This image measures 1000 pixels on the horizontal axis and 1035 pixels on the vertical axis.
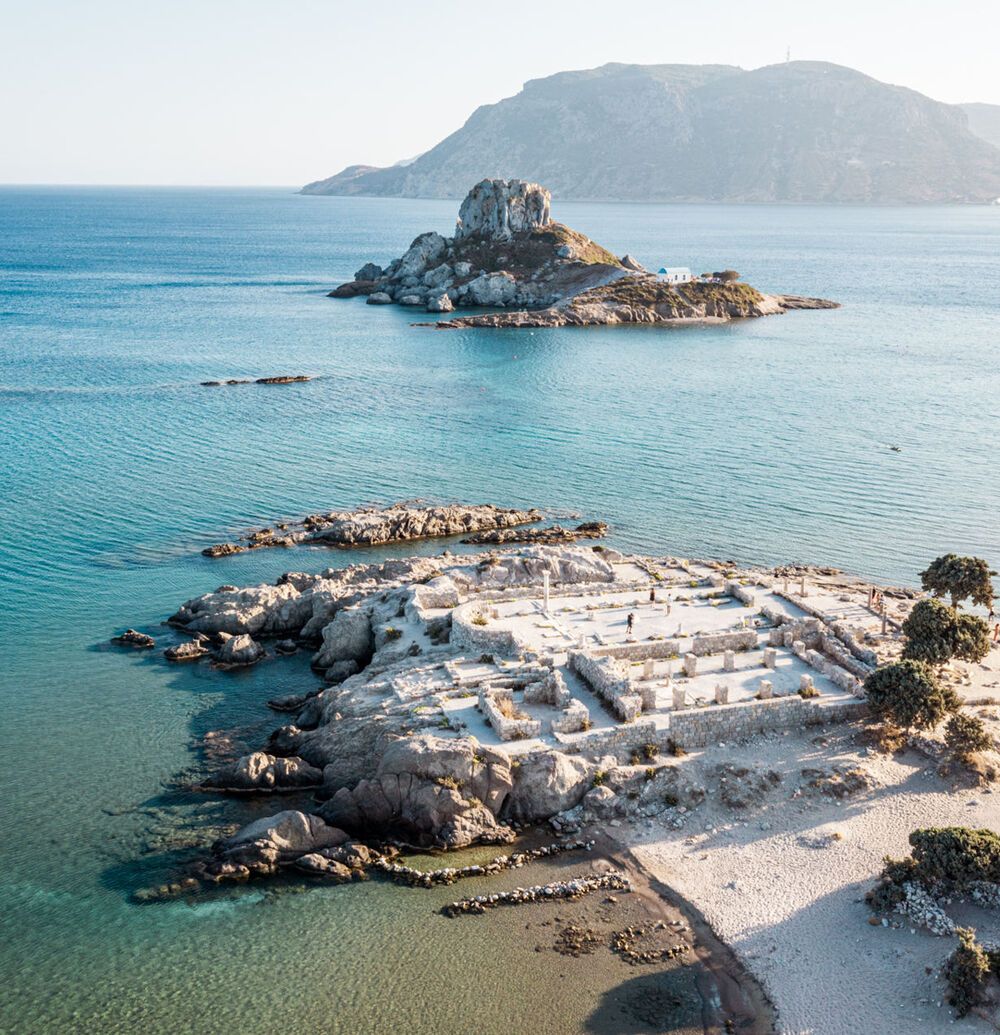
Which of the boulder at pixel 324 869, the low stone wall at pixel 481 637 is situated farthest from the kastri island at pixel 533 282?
the boulder at pixel 324 869

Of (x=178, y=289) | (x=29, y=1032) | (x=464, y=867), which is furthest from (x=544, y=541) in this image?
(x=178, y=289)

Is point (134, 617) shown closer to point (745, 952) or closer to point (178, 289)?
point (745, 952)

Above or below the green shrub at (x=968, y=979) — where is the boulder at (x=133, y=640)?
above

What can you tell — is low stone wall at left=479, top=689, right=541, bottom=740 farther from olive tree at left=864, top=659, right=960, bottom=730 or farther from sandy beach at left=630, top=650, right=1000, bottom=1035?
olive tree at left=864, top=659, right=960, bottom=730

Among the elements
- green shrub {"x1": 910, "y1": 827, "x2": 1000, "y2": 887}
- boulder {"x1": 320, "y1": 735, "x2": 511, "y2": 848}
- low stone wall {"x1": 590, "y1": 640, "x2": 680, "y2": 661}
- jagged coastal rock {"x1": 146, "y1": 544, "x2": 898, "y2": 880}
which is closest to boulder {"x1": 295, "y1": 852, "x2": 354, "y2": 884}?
jagged coastal rock {"x1": 146, "y1": 544, "x2": 898, "y2": 880}

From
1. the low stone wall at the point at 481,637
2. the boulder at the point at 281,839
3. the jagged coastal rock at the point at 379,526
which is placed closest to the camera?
the boulder at the point at 281,839

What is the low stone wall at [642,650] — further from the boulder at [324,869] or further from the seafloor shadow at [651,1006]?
the seafloor shadow at [651,1006]
